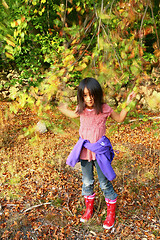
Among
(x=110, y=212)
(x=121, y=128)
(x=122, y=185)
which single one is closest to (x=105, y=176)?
(x=110, y=212)

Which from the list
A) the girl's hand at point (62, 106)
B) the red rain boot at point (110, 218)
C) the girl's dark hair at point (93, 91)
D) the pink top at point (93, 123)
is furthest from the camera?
the red rain boot at point (110, 218)

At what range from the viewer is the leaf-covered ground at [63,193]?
6.74 feet

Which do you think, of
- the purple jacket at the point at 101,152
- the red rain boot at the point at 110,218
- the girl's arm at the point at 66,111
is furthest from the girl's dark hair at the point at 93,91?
the red rain boot at the point at 110,218

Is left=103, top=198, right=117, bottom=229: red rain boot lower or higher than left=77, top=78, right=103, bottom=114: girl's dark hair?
lower

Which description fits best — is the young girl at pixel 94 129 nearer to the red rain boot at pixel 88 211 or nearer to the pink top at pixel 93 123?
the pink top at pixel 93 123

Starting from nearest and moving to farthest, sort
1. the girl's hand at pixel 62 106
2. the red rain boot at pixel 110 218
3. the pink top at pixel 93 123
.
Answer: the pink top at pixel 93 123
the girl's hand at pixel 62 106
the red rain boot at pixel 110 218

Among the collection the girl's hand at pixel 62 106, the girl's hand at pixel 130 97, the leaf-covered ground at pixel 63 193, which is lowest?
the leaf-covered ground at pixel 63 193

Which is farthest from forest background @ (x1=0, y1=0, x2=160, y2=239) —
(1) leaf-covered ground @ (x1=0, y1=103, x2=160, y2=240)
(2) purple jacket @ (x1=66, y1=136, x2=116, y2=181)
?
(2) purple jacket @ (x1=66, y1=136, x2=116, y2=181)

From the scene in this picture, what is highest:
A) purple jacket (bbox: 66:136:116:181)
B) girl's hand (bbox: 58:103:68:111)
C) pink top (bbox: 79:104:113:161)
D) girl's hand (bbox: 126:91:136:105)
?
girl's hand (bbox: 126:91:136:105)

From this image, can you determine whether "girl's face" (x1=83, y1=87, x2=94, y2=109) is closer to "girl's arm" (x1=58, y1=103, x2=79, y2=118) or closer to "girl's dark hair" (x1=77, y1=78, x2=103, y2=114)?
"girl's dark hair" (x1=77, y1=78, x2=103, y2=114)

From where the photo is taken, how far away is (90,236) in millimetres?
2018

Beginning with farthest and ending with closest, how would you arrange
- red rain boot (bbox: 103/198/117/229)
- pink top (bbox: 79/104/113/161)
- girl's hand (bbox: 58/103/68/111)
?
red rain boot (bbox: 103/198/117/229) < girl's hand (bbox: 58/103/68/111) < pink top (bbox: 79/104/113/161)

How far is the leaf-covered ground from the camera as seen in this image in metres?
2.05

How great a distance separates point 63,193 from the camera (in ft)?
8.43
